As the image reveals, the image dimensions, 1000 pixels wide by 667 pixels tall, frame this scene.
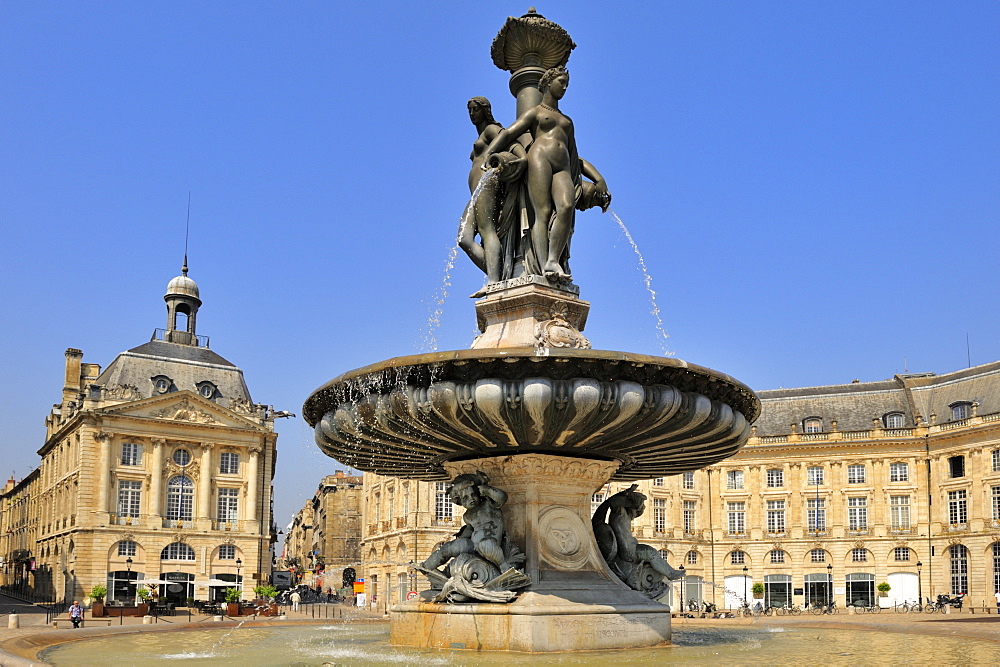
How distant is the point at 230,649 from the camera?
13.4 metres

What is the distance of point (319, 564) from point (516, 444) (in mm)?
108013

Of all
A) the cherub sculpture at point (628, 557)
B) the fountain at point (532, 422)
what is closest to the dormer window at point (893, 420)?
the fountain at point (532, 422)

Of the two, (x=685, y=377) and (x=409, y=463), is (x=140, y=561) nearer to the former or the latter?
(x=409, y=463)

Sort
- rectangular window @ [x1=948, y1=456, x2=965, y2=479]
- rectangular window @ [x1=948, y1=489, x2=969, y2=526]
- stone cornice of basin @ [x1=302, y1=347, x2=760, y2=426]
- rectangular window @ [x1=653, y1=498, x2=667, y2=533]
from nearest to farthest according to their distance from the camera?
stone cornice of basin @ [x1=302, y1=347, x2=760, y2=426]
rectangular window @ [x1=948, y1=489, x2=969, y2=526]
rectangular window @ [x1=948, y1=456, x2=965, y2=479]
rectangular window @ [x1=653, y1=498, x2=667, y2=533]

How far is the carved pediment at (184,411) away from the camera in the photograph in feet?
224

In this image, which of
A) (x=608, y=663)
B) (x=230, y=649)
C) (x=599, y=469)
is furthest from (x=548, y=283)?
(x=230, y=649)

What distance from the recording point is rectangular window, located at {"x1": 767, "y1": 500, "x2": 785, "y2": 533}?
73375 mm

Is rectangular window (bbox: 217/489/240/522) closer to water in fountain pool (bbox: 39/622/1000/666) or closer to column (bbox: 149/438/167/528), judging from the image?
column (bbox: 149/438/167/528)

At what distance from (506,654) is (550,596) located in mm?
996

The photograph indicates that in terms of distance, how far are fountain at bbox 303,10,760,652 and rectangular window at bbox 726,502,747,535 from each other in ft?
203

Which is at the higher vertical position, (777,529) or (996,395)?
(996,395)

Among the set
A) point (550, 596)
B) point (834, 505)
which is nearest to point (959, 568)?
point (834, 505)

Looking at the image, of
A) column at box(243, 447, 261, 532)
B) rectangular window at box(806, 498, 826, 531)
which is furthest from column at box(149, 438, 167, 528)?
rectangular window at box(806, 498, 826, 531)

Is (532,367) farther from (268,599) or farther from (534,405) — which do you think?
(268,599)
